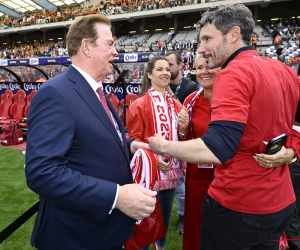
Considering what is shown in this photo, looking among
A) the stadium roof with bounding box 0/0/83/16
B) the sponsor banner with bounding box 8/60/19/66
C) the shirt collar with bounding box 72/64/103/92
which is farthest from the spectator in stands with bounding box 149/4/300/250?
the stadium roof with bounding box 0/0/83/16

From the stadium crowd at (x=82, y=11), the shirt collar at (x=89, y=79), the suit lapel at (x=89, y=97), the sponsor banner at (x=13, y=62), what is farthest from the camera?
the stadium crowd at (x=82, y=11)

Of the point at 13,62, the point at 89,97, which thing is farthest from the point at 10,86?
the point at 89,97

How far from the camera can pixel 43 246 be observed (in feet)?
4.61

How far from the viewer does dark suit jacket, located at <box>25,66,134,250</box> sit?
3.65ft

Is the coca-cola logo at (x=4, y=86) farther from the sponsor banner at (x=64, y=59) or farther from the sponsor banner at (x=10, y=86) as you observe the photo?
the sponsor banner at (x=64, y=59)

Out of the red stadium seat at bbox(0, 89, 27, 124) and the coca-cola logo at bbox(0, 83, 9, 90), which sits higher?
the coca-cola logo at bbox(0, 83, 9, 90)

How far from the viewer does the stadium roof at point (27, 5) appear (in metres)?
41.6

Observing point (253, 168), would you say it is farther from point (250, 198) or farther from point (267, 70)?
point (267, 70)

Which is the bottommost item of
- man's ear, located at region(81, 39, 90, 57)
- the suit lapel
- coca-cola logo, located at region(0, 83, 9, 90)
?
coca-cola logo, located at region(0, 83, 9, 90)

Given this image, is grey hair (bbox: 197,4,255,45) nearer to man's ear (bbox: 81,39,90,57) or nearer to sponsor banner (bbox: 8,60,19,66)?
man's ear (bbox: 81,39,90,57)

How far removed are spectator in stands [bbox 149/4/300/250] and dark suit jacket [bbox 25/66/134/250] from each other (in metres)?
0.33

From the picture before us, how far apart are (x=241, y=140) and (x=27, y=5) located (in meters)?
50.4

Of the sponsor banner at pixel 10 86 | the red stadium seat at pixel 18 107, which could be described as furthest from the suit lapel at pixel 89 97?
the sponsor banner at pixel 10 86

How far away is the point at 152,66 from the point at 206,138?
6.14ft
